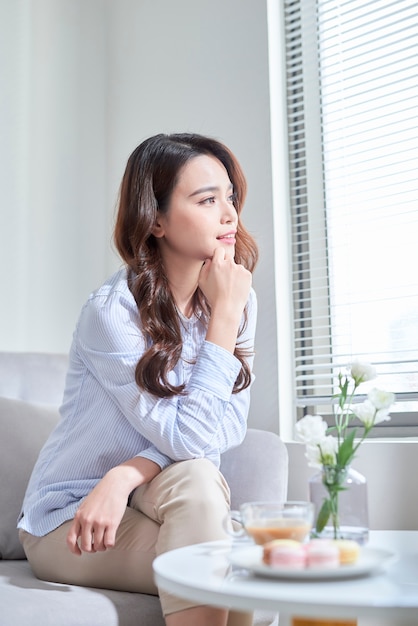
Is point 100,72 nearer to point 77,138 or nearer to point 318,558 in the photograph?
point 77,138

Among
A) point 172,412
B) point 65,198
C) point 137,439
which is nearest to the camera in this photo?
point 172,412

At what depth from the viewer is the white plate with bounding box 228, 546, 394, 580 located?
0.84 meters

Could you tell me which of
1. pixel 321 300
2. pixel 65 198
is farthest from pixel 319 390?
pixel 65 198

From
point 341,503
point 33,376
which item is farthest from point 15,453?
point 341,503

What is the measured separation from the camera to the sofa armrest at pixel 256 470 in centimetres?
170

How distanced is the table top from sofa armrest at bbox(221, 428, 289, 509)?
2.25ft

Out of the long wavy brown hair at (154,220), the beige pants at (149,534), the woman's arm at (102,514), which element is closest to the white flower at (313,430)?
the beige pants at (149,534)

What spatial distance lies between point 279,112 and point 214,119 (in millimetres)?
224

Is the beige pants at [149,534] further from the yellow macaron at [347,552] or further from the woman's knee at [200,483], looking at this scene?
the yellow macaron at [347,552]

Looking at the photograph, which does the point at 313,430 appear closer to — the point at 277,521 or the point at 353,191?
the point at 277,521

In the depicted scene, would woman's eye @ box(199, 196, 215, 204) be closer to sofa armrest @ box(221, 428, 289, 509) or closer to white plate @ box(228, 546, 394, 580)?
sofa armrest @ box(221, 428, 289, 509)

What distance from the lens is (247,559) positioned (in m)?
0.92

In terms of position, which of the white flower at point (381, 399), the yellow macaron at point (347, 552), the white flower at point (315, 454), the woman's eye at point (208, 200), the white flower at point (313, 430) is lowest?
the yellow macaron at point (347, 552)

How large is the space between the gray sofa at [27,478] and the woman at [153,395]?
72mm
